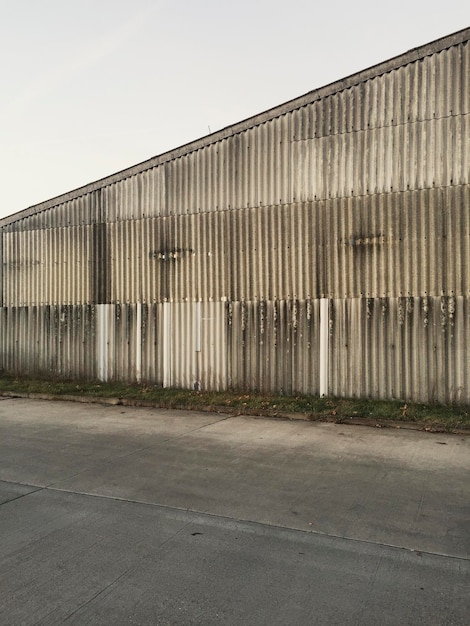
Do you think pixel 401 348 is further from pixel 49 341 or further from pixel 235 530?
pixel 49 341

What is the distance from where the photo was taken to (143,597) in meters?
3.27

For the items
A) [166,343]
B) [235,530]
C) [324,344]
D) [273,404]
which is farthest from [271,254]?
[235,530]

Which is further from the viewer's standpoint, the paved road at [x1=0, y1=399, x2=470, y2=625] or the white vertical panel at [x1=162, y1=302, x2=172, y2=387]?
the white vertical panel at [x1=162, y1=302, x2=172, y2=387]

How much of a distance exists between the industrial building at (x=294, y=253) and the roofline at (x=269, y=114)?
0.12 ft

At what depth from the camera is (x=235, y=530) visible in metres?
4.36

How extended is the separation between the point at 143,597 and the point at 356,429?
6.02 meters

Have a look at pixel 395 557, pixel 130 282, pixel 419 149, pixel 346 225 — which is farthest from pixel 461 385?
pixel 130 282

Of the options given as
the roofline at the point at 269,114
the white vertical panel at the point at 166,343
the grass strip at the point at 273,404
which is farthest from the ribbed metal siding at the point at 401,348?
the roofline at the point at 269,114

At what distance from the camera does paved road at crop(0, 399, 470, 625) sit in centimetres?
318

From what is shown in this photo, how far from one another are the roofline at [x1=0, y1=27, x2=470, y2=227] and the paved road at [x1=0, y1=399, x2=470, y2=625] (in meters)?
7.61

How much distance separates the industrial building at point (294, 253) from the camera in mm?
9953

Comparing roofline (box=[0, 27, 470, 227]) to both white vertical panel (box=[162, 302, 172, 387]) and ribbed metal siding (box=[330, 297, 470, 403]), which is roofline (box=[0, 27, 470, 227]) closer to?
white vertical panel (box=[162, 302, 172, 387])

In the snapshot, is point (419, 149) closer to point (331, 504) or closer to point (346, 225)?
point (346, 225)

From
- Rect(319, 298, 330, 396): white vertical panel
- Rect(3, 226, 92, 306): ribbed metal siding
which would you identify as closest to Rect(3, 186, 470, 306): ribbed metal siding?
Rect(3, 226, 92, 306): ribbed metal siding
